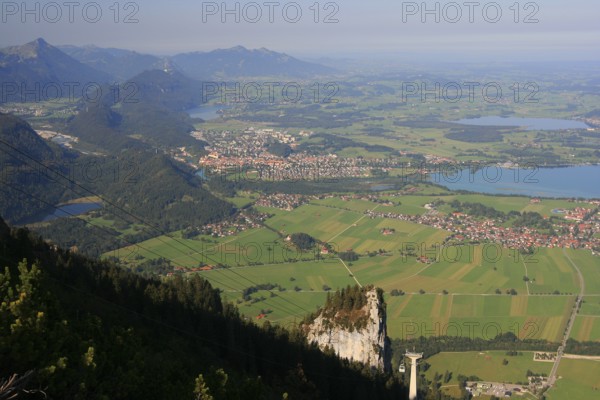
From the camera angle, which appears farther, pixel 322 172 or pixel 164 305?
pixel 322 172

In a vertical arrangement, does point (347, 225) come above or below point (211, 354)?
below

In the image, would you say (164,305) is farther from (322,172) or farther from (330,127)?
(330,127)

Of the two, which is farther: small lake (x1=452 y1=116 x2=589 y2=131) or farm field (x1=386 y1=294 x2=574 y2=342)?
small lake (x1=452 y1=116 x2=589 y2=131)

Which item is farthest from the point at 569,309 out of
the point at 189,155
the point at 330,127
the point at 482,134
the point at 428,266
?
the point at 330,127

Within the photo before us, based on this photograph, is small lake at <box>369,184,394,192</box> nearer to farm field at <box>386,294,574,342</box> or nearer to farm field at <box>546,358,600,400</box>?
farm field at <box>386,294,574,342</box>

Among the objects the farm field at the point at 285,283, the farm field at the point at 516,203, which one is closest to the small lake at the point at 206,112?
the farm field at the point at 516,203

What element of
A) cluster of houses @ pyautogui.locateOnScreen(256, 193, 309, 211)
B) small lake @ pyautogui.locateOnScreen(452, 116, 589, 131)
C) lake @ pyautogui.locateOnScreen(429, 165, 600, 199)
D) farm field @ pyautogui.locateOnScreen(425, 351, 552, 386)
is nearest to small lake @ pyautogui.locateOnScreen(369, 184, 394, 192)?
lake @ pyautogui.locateOnScreen(429, 165, 600, 199)

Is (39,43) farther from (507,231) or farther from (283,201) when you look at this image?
(507,231)
